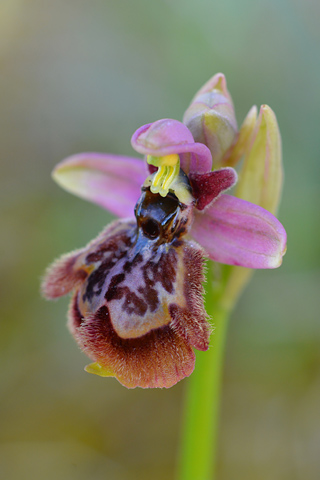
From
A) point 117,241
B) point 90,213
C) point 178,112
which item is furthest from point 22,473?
point 178,112

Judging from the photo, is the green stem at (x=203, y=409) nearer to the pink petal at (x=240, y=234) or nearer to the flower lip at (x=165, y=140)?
the pink petal at (x=240, y=234)

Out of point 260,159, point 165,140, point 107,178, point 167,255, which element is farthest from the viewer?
point 107,178

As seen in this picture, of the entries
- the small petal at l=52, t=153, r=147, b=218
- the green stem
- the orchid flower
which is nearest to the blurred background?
the green stem

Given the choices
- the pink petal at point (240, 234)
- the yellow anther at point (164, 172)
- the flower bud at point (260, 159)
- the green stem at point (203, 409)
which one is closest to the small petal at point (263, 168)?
the flower bud at point (260, 159)

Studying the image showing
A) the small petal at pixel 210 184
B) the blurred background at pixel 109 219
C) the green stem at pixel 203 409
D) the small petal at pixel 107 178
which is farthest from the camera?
the blurred background at pixel 109 219

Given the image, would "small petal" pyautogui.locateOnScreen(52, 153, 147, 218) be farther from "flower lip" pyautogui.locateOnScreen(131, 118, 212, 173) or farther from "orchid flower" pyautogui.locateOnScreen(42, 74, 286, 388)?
"flower lip" pyautogui.locateOnScreen(131, 118, 212, 173)

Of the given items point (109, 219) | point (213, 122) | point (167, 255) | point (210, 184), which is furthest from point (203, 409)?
point (109, 219)

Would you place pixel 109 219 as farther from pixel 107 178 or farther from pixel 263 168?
pixel 263 168
